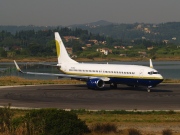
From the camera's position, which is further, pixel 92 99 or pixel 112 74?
pixel 112 74

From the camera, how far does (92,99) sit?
1869 inches

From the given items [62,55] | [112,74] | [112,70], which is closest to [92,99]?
[112,74]

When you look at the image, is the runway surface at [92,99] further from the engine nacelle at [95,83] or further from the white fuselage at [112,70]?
the white fuselage at [112,70]

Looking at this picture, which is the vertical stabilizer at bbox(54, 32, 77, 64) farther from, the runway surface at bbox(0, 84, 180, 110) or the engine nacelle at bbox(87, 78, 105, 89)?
the runway surface at bbox(0, 84, 180, 110)

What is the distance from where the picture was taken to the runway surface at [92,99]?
41.0 meters

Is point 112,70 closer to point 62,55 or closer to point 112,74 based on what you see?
point 112,74

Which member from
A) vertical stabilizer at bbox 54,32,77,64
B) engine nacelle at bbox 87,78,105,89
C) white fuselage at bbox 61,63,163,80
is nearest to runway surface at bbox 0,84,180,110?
engine nacelle at bbox 87,78,105,89

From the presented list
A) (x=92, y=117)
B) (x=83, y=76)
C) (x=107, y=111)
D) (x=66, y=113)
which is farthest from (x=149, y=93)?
(x=66, y=113)

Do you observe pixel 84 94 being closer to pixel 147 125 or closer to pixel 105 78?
pixel 105 78

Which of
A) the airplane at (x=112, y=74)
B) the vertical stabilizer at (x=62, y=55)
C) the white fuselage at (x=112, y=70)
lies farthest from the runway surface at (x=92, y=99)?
the vertical stabilizer at (x=62, y=55)

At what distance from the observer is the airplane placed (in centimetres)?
5466

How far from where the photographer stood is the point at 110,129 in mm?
25422

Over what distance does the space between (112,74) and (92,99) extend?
38.5 ft

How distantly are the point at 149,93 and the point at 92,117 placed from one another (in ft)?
71.2
